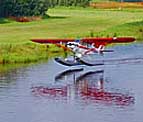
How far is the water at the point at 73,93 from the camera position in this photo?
33.6m

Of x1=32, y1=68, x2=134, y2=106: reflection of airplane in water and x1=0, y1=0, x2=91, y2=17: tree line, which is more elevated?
x1=32, y1=68, x2=134, y2=106: reflection of airplane in water

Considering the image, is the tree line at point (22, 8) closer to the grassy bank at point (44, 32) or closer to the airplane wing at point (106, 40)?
the grassy bank at point (44, 32)

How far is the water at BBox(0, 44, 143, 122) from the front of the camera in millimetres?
33594

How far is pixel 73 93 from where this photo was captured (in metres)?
40.5

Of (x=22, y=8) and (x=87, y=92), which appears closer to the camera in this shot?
(x=87, y=92)

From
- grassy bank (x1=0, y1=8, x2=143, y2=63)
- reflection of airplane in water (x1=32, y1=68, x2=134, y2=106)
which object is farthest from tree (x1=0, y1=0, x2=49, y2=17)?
reflection of airplane in water (x1=32, y1=68, x2=134, y2=106)

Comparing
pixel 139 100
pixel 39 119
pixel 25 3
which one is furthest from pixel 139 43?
pixel 39 119

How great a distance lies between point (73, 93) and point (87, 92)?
884 millimetres

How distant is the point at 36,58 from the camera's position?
55406 millimetres

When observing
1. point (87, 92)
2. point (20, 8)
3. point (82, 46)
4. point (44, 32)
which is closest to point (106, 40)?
point (82, 46)

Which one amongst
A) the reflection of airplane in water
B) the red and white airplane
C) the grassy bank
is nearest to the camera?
the reflection of airplane in water

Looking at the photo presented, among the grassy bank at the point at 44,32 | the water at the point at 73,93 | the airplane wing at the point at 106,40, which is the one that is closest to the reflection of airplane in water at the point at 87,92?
the water at the point at 73,93

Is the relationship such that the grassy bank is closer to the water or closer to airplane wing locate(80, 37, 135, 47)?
the water

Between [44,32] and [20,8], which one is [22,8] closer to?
[20,8]
